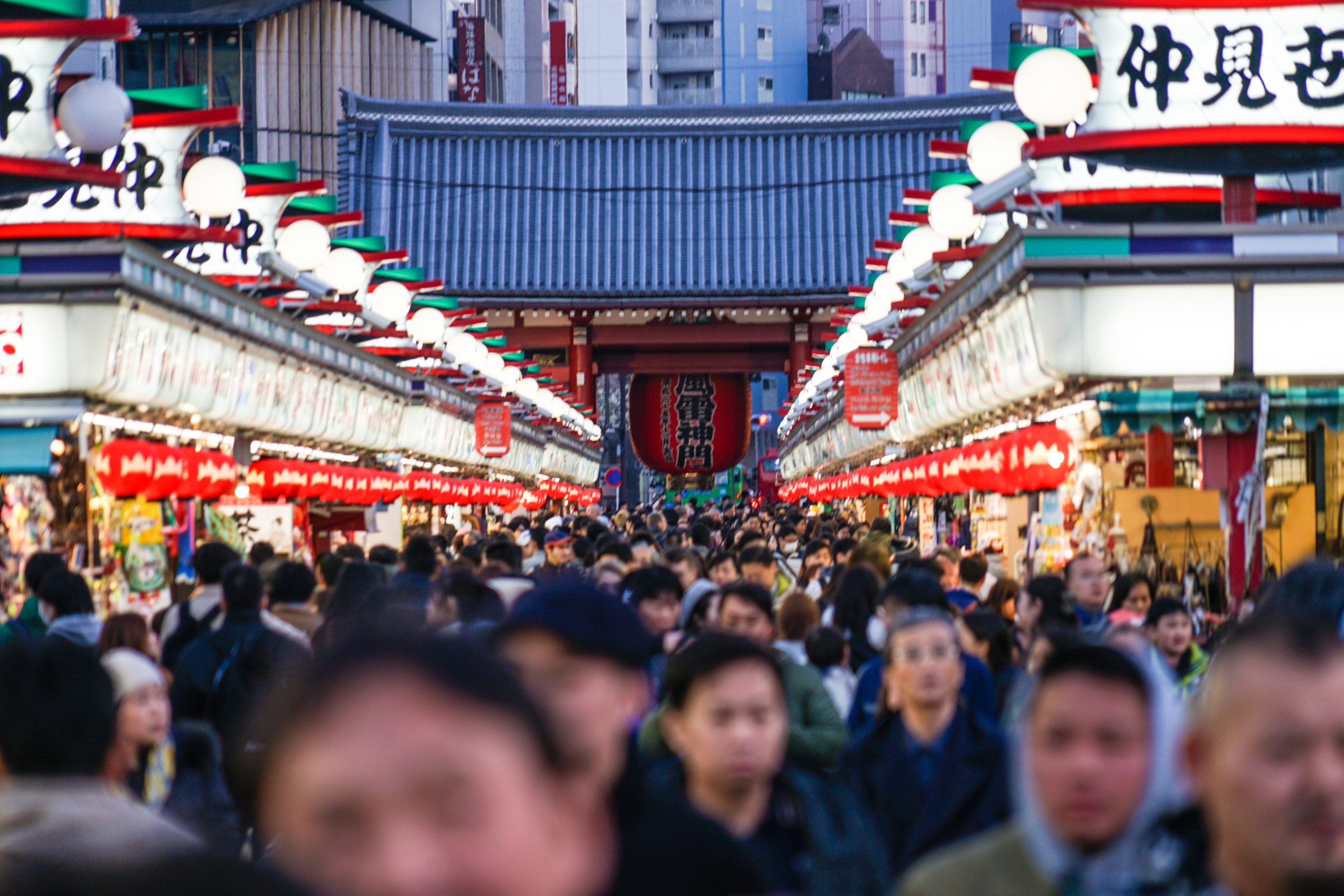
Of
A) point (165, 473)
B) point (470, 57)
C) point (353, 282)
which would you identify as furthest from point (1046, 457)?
point (470, 57)

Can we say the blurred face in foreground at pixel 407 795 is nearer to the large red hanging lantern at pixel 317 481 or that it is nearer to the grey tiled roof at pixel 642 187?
the large red hanging lantern at pixel 317 481

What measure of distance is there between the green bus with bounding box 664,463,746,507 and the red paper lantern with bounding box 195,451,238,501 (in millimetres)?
49436

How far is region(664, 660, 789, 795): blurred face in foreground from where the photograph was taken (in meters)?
4.45

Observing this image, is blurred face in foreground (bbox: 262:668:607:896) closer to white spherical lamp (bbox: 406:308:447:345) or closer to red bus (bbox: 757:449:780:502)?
white spherical lamp (bbox: 406:308:447:345)

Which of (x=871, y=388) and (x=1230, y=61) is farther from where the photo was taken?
(x=871, y=388)

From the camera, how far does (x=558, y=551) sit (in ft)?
52.2

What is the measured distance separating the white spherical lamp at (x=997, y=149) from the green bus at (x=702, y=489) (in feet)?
168

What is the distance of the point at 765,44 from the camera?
7425cm

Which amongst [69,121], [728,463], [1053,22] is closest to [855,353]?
[69,121]

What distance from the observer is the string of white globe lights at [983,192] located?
1234cm

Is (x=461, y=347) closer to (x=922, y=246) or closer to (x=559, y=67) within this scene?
(x=922, y=246)

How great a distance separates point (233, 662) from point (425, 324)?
565 inches

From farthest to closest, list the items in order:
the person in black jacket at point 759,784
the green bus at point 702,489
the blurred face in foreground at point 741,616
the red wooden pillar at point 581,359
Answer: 1. the green bus at point 702,489
2. the red wooden pillar at point 581,359
3. the blurred face in foreground at point 741,616
4. the person in black jacket at point 759,784

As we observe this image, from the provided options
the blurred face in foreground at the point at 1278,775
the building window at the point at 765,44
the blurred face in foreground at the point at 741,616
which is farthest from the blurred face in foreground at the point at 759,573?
the building window at the point at 765,44
